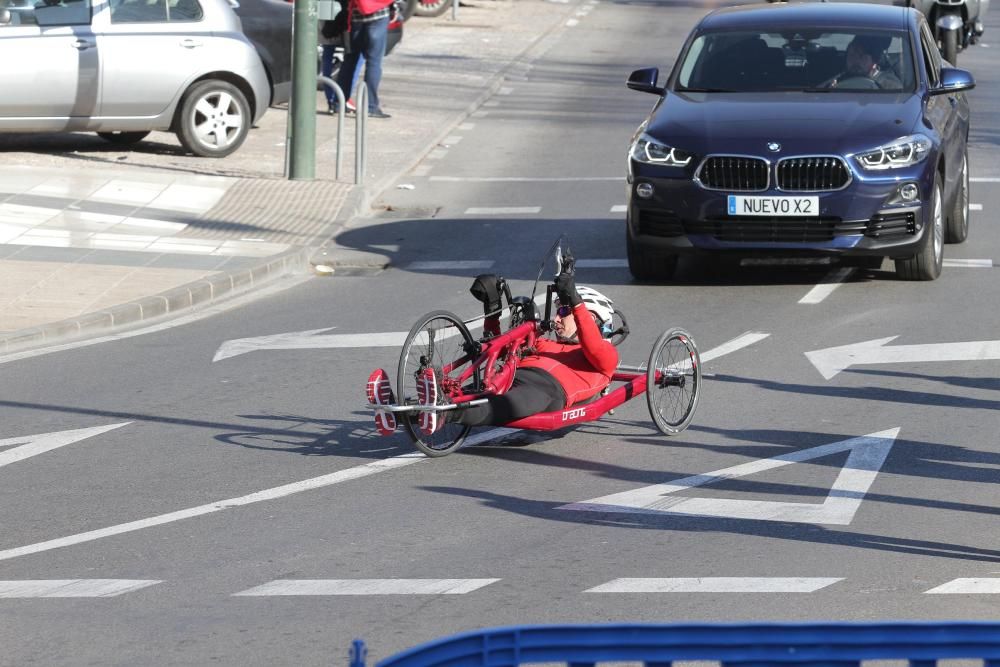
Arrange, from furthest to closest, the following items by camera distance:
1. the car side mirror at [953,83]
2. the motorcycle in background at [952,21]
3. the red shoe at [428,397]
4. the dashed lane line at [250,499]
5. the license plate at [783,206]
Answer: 1. the motorcycle in background at [952,21]
2. the car side mirror at [953,83]
3. the license plate at [783,206]
4. the red shoe at [428,397]
5. the dashed lane line at [250,499]

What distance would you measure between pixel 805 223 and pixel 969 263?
2168 mm

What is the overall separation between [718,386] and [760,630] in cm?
655

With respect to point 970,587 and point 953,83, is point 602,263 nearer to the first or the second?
point 953,83

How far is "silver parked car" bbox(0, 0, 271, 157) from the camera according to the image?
56.1 ft

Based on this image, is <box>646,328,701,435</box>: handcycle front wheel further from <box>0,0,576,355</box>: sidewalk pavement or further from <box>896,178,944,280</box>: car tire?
<box>0,0,576,355</box>: sidewalk pavement

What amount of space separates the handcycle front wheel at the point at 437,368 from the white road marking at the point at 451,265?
16.2 feet

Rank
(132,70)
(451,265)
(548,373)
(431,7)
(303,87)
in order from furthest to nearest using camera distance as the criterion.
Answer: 1. (431,7)
2. (132,70)
3. (303,87)
4. (451,265)
5. (548,373)

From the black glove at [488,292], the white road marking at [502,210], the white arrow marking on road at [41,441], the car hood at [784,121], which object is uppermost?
the car hood at [784,121]

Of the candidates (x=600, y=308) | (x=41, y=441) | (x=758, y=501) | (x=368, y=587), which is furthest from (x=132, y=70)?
(x=368, y=587)

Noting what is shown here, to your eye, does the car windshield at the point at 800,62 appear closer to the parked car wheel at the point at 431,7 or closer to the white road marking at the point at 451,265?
the white road marking at the point at 451,265

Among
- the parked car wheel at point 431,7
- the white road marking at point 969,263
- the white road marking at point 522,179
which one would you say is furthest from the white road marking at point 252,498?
the parked car wheel at point 431,7

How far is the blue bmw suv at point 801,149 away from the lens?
11.9 metres

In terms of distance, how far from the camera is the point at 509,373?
8.19 metres

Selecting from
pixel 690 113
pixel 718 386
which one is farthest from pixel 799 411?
pixel 690 113
